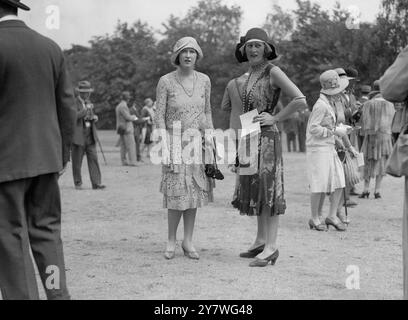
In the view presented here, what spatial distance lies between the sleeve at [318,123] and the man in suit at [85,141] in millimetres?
6136

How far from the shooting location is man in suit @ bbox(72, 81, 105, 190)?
1479cm

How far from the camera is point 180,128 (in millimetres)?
7504

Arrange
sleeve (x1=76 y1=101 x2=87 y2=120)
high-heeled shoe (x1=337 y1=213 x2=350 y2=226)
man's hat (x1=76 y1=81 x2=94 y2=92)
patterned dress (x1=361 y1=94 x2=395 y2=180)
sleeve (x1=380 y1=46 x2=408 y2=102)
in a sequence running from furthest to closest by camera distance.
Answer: man's hat (x1=76 y1=81 x2=94 y2=92)
sleeve (x1=76 y1=101 x2=87 y2=120)
patterned dress (x1=361 y1=94 x2=395 y2=180)
high-heeled shoe (x1=337 y1=213 x2=350 y2=226)
sleeve (x1=380 y1=46 x2=408 y2=102)

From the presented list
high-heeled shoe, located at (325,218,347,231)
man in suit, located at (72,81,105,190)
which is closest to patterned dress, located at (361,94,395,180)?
high-heeled shoe, located at (325,218,347,231)

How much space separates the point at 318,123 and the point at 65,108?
5030 millimetres

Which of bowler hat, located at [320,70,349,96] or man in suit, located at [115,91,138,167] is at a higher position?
bowler hat, located at [320,70,349,96]

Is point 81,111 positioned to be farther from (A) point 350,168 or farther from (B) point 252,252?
(B) point 252,252

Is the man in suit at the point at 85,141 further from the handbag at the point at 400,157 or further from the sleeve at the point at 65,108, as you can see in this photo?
the handbag at the point at 400,157

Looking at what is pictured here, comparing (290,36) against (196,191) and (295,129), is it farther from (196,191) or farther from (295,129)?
(196,191)

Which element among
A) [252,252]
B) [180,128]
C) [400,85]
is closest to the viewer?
[400,85]

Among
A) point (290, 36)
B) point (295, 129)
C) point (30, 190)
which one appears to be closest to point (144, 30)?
point (290, 36)

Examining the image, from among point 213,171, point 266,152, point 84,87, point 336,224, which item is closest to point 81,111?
point 84,87

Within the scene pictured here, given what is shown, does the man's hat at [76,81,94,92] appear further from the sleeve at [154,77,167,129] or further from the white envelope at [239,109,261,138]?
the white envelope at [239,109,261,138]
